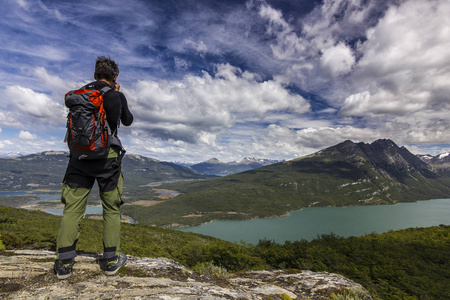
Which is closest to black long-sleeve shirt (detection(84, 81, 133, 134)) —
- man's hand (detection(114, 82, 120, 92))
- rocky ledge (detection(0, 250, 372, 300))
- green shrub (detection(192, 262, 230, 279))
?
man's hand (detection(114, 82, 120, 92))

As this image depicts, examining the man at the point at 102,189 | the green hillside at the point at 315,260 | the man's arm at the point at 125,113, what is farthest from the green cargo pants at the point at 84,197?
the green hillside at the point at 315,260

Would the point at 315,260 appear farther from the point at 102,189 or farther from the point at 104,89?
the point at 104,89

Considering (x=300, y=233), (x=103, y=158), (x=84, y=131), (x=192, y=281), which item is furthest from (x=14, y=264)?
(x=300, y=233)

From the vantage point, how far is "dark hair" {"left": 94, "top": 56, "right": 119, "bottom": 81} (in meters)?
4.98

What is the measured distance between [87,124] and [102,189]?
147 cm

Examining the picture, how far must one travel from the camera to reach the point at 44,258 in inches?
205

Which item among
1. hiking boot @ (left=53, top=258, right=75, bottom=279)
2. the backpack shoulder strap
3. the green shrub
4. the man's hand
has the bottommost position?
the green shrub

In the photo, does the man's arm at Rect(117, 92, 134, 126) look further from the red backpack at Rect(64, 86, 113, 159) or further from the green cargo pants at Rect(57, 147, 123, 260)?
the green cargo pants at Rect(57, 147, 123, 260)

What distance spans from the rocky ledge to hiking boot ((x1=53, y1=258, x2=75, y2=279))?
3.9 inches

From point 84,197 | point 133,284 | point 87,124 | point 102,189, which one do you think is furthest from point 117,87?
point 133,284

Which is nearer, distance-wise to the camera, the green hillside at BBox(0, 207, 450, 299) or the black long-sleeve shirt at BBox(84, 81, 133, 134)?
the black long-sleeve shirt at BBox(84, 81, 133, 134)

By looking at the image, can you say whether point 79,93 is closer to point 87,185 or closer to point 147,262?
point 87,185

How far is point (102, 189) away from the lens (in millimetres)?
4633

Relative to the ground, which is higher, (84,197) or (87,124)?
(87,124)
